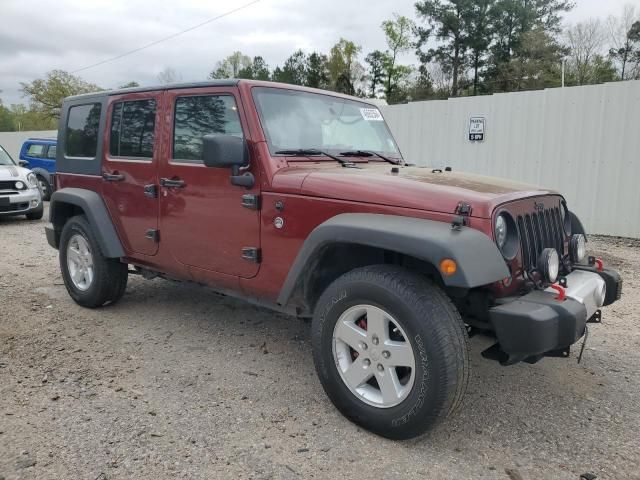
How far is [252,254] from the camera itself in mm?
3400

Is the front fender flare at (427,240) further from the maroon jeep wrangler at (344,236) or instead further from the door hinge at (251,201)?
the door hinge at (251,201)

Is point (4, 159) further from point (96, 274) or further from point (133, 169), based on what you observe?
point (133, 169)

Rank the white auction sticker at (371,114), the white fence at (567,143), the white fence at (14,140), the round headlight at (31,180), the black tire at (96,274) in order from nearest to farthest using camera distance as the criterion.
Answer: the white auction sticker at (371,114) → the black tire at (96,274) → the white fence at (567,143) → the round headlight at (31,180) → the white fence at (14,140)

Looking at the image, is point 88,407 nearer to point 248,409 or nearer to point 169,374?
point 169,374

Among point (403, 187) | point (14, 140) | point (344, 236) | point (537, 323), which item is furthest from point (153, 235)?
point (14, 140)

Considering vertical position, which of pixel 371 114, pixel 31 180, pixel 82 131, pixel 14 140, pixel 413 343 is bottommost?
pixel 413 343

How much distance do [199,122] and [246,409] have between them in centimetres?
203

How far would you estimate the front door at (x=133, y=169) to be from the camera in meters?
4.09

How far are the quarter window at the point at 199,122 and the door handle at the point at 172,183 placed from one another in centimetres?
16

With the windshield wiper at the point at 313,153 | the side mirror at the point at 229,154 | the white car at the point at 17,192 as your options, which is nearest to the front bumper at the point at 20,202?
the white car at the point at 17,192

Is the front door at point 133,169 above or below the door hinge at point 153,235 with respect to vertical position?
above

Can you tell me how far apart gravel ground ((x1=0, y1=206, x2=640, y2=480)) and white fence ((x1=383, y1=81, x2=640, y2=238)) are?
161 inches

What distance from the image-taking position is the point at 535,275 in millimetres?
2816

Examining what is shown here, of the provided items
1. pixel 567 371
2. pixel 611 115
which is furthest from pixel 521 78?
pixel 567 371
